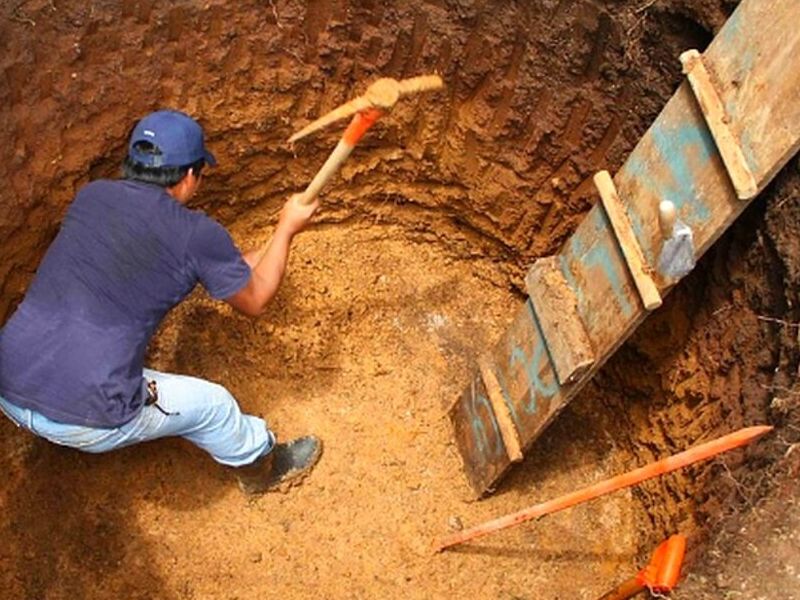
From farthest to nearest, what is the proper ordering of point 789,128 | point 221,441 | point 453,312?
point 453,312, point 221,441, point 789,128

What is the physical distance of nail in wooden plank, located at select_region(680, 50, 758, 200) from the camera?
280cm

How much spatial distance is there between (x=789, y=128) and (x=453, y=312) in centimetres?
A: 208

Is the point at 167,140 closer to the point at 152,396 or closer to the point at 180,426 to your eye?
the point at 152,396

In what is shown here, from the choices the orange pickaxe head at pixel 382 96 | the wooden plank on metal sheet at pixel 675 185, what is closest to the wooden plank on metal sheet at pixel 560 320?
the wooden plank on metal sheet at pixel 675 185

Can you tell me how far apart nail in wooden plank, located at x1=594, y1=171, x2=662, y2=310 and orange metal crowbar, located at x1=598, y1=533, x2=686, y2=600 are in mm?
810

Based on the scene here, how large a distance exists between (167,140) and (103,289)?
521 millimetres

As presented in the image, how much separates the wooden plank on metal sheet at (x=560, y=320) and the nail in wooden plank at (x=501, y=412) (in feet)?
1.36

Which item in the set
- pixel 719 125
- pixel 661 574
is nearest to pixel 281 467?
pixel 661 574

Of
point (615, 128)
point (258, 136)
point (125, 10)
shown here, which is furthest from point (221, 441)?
point (615, 128)

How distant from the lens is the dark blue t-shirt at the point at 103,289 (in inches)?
116

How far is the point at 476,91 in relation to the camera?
13.1 feet

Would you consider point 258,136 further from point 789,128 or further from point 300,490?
point 789,128

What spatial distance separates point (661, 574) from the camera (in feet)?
9.80

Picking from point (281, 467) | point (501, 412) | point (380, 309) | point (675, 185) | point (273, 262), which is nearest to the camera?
point (675, 185)
